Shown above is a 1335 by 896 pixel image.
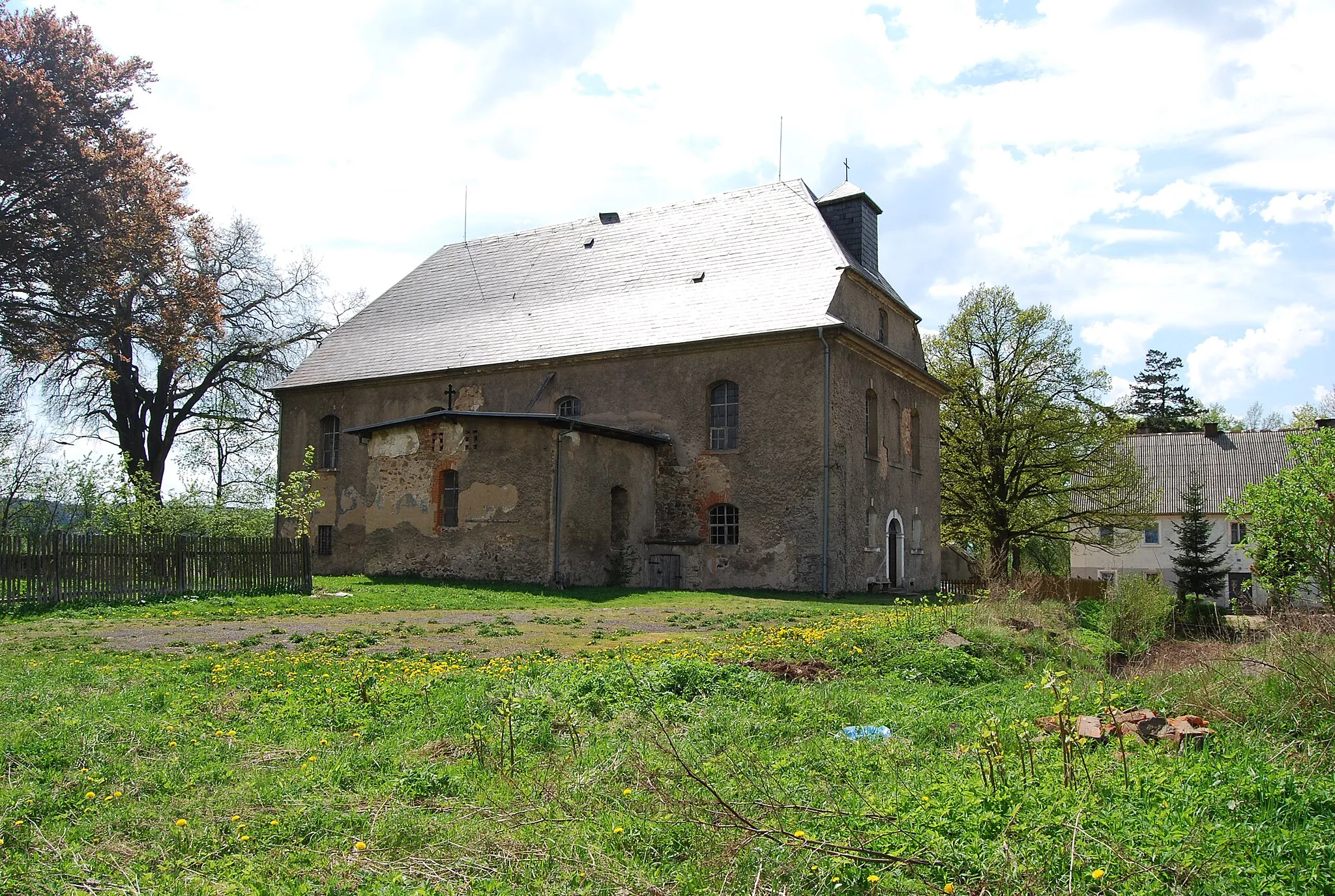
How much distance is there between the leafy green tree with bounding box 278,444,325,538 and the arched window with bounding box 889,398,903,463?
Result: 16.2 m

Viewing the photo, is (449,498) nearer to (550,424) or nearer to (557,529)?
(557,529)

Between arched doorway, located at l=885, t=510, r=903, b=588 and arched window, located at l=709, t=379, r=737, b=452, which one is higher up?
arched window, located at l=709, t=379, r=737, b=452

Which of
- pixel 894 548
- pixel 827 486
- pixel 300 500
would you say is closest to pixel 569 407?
pixel 300 500

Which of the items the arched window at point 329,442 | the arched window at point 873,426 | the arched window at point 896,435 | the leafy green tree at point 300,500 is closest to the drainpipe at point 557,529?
the leafy green tree at point 300,500

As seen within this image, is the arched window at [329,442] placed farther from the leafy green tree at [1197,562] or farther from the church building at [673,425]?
the leafy green tree at [1197,562]

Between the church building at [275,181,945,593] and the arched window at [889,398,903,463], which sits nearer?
the church building at [275,181,945,593]

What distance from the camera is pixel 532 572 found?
23.1 metres

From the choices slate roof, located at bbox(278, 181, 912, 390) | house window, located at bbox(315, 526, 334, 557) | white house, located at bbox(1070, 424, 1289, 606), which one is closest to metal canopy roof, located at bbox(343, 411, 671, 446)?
slate roof, located at bbox(278, 181, 912, 390)

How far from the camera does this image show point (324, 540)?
98.7 feet

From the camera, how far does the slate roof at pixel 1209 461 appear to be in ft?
156

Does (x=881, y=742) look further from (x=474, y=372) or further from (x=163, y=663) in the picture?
(x=474, y=372)

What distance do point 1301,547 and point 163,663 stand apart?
1582 centimetres

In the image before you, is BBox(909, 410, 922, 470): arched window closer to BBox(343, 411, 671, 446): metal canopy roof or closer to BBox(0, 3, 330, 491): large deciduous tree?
BBox(343, 411, 671, 446): metal canopy roof

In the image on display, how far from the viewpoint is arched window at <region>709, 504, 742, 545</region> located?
83.0ft
